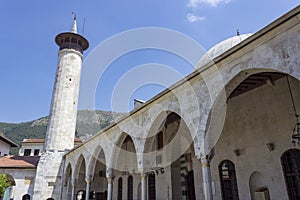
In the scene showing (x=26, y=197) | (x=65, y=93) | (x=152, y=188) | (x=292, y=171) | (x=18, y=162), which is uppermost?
(x=65, y=93)

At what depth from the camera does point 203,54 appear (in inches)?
522

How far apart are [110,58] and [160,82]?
2.82 metres

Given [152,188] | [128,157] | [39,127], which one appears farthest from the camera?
[39,127]

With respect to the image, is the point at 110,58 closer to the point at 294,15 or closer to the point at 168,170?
the point at 168,170

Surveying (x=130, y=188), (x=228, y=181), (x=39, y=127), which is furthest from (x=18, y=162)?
(x=39, y=127)

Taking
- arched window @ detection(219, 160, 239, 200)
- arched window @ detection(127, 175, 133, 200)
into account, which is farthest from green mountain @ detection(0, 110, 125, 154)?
arched window @ detection(219, 160, 239, 200)

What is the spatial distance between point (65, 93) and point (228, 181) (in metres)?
16.2

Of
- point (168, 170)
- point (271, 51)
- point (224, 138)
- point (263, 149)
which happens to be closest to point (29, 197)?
point (168, 170)

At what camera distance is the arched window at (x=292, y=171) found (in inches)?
303

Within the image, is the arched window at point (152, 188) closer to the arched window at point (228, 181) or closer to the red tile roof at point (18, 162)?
the arched window at point (228, 181)

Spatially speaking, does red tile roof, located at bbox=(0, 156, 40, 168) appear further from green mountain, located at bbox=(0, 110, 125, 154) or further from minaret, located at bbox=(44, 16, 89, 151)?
green mountain, located at bbox=(0, 110, 125, 154)

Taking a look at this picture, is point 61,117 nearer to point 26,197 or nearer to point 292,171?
point 26,197

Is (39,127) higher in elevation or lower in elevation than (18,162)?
higher

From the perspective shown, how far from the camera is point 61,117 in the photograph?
2097 cm
